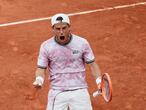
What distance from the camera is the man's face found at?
809cm

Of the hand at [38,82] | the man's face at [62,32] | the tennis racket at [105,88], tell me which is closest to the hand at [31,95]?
the hand at [38,82]

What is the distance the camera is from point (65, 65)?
830 cm

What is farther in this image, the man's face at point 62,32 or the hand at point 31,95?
the hand at point 31,95

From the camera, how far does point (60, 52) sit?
8258 mm

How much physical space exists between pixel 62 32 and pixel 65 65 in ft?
2.00

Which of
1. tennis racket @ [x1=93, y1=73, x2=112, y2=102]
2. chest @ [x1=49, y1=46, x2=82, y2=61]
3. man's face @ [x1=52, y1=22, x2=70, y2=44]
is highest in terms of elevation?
man's face @ [x1=52, y1=22, x2=70, y2=44]

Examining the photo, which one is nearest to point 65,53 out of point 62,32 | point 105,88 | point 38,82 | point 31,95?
point 62,32

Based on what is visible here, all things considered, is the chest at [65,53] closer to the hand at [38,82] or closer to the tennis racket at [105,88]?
the hand at [38,82]

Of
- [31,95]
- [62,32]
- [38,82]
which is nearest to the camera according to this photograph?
[62,32]

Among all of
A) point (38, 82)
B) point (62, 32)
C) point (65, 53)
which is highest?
point (62, 32)

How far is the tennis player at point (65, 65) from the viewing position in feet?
27.1

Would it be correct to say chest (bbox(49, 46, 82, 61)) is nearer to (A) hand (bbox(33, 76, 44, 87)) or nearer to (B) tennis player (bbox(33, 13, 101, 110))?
(B) tennis player (bbox(33, 13, 101, 110))

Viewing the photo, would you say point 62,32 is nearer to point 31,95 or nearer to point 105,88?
point 105,88

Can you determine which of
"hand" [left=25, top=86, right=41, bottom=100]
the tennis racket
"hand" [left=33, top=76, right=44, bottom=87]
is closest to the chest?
"hand" [left=33, top=76, right=44, bottom=87]
